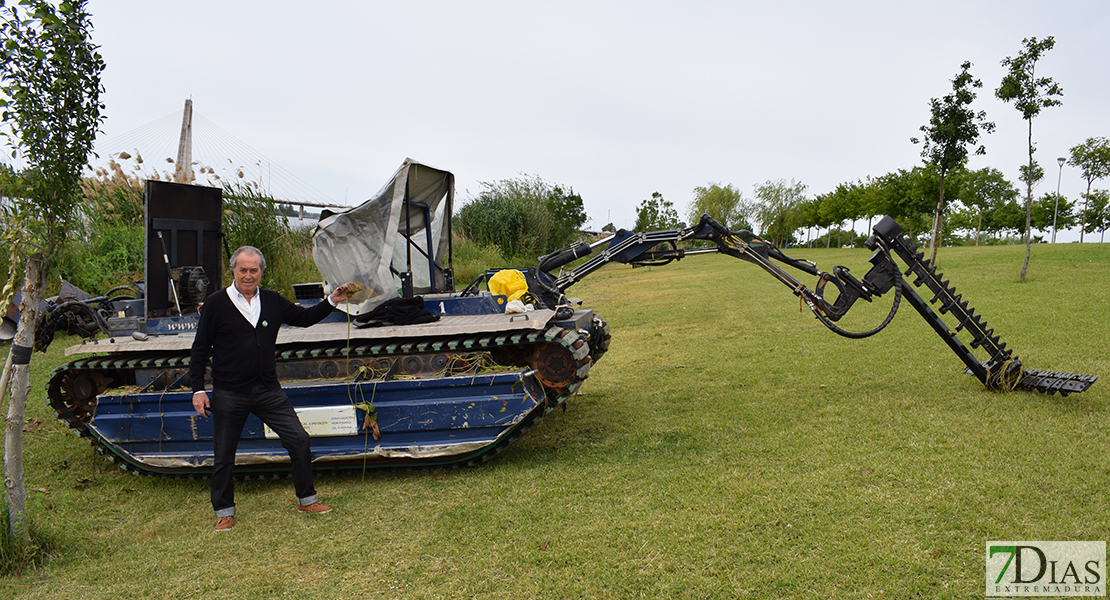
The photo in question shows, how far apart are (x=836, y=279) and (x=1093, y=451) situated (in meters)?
2.29

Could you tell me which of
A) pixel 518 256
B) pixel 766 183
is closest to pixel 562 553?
pixel 518 256

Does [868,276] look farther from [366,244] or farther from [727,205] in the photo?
[727,205]

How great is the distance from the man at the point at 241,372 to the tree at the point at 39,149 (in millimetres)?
915

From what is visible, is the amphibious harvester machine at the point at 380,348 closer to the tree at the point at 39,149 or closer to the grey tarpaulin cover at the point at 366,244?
the grey tarpaulin cover at the point at 366,244

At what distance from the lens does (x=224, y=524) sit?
14.7ft

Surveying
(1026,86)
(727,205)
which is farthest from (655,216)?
(1026,86)

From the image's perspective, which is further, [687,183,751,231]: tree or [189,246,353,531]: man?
[687,183,751,231]: tree

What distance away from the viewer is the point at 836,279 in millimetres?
6266

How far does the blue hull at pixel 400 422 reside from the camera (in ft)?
17.2

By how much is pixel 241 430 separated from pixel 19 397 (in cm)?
123

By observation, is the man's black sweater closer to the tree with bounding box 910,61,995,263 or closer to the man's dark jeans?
the man's dark jeans

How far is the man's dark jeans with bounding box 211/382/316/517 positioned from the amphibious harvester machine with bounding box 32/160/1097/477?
648 mm

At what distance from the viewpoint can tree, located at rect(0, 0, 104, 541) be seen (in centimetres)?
379

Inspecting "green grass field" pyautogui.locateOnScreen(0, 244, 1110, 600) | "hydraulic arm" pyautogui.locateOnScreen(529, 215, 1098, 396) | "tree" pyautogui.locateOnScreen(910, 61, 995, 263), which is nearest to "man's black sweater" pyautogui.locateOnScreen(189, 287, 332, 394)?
"green grass field" pyautogui.locateOnScreen(0, 244, 1110, 600)
